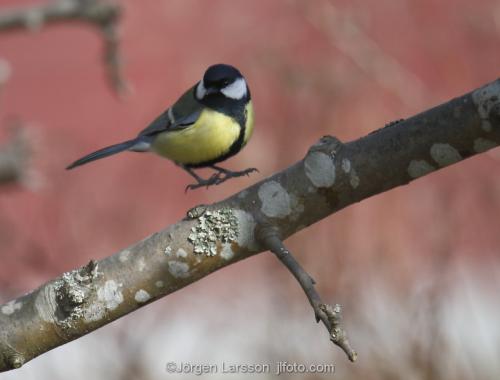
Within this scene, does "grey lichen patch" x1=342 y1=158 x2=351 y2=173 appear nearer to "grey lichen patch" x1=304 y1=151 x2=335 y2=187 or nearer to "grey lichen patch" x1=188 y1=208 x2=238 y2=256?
"grey lichen patch" x1=304 y1=151 x2=335 y2=187

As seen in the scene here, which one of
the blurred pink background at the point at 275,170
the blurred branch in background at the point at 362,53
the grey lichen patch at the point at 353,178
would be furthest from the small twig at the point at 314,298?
the blurred branch in background at the point at 362,53

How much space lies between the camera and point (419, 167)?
3.81 feet

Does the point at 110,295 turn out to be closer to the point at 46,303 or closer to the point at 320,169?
the point at 46,303

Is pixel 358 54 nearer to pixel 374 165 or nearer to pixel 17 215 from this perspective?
pixel 17 215

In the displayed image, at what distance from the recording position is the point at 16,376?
3.08 m

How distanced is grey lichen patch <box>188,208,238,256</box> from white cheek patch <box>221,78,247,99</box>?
0.44 m

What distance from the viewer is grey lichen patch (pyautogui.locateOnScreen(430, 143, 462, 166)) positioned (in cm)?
114

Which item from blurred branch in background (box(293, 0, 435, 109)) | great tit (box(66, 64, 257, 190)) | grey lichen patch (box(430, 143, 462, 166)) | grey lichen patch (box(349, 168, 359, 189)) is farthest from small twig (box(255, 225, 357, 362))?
blurred branch in background (box(293, 0, 435, 109))

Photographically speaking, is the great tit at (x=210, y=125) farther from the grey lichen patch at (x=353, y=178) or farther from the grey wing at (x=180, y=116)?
the grey lichen patch at (x=353, y=178)

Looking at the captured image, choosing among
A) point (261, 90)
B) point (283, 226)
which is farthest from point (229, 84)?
point (261, 90)

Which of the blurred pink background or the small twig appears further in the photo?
the blurred pink background

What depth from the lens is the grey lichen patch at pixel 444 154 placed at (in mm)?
1138

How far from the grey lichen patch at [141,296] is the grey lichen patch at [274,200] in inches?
8.3

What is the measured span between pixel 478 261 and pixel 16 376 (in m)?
1.96
